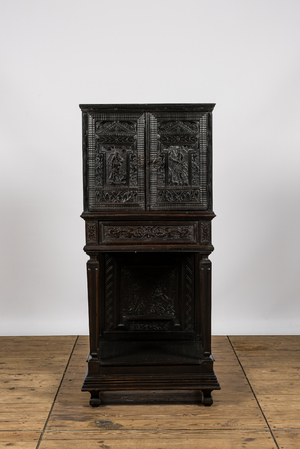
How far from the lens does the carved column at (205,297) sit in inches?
113

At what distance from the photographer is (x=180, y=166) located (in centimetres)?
288

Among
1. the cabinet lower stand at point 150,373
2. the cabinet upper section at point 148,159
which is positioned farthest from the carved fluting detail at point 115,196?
the cabinet lower stand at point 150,373

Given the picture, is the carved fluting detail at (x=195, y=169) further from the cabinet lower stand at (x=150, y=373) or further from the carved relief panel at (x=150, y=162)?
the cabinet lower stand at (x=150, y=373)

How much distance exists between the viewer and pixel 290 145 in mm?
4094

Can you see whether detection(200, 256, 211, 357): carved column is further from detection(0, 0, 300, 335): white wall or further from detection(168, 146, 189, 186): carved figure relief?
detection(0, 0, 300, 335): white wall

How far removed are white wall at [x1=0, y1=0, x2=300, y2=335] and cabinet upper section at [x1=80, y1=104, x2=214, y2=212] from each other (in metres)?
1.24

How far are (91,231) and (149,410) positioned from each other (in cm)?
117

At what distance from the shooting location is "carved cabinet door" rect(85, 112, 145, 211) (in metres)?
2.84

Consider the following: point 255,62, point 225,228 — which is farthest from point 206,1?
point 225,228

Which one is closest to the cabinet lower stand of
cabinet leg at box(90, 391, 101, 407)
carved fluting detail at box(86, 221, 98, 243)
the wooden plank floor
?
cabinet leg at box(90, 391, 101, 407)

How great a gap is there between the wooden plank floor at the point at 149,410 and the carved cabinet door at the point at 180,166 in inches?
50.0

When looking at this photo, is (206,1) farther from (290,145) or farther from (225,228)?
(225,228)

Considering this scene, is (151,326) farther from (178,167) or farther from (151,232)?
(178,167)

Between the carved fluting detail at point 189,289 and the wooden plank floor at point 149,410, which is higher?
the carved fluting detail at point 189,289
